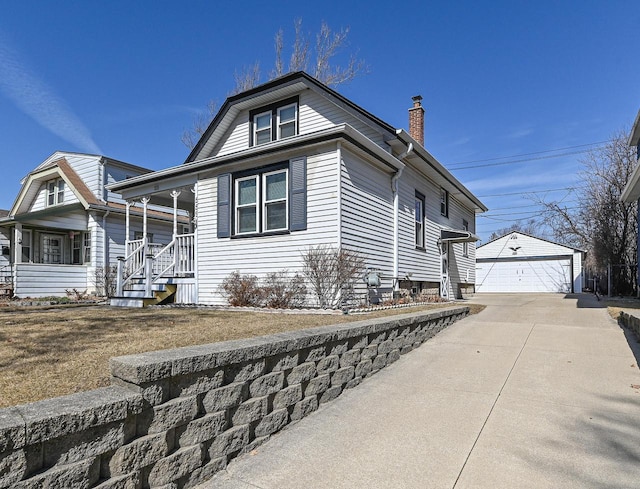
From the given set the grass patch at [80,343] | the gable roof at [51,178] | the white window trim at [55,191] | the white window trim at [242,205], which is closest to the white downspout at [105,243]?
the gable roof at [51,178]

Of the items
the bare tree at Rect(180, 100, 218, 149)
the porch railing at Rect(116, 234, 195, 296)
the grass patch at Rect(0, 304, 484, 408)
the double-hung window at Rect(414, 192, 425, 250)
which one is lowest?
the grass patch at Rect(0, 304, 484, 408)

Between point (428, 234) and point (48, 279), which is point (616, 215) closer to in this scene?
point (428, 234)

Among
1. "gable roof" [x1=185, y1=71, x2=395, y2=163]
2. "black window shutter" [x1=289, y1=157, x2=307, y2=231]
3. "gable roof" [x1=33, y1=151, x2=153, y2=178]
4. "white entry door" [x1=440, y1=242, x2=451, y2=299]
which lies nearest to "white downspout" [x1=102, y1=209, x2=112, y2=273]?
"gable roof" [x1=33, y1=151, x2=153, y2=178]

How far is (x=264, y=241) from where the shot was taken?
994cm

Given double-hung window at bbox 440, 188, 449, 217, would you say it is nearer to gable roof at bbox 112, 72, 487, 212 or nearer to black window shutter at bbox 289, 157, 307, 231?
gable roof at bbox 112, 72, 487, 212

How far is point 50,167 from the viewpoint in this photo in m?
18.0

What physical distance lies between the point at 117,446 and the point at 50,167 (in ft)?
64.4

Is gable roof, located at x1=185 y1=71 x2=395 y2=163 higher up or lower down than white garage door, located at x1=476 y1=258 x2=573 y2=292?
higher up

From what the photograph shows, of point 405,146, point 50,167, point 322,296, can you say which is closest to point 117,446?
point 322,296

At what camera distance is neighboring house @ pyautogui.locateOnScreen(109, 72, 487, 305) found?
9.21m

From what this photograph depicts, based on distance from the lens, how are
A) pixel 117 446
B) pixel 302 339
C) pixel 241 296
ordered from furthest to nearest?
1. pixel 241 296
2. pixel 302 339
3. pixel 117 446

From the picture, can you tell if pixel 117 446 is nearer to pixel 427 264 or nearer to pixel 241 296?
pixel 241 296

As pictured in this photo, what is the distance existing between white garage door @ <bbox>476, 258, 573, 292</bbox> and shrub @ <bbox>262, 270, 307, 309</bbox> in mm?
22073

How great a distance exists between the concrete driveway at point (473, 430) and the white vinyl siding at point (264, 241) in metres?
4.26
